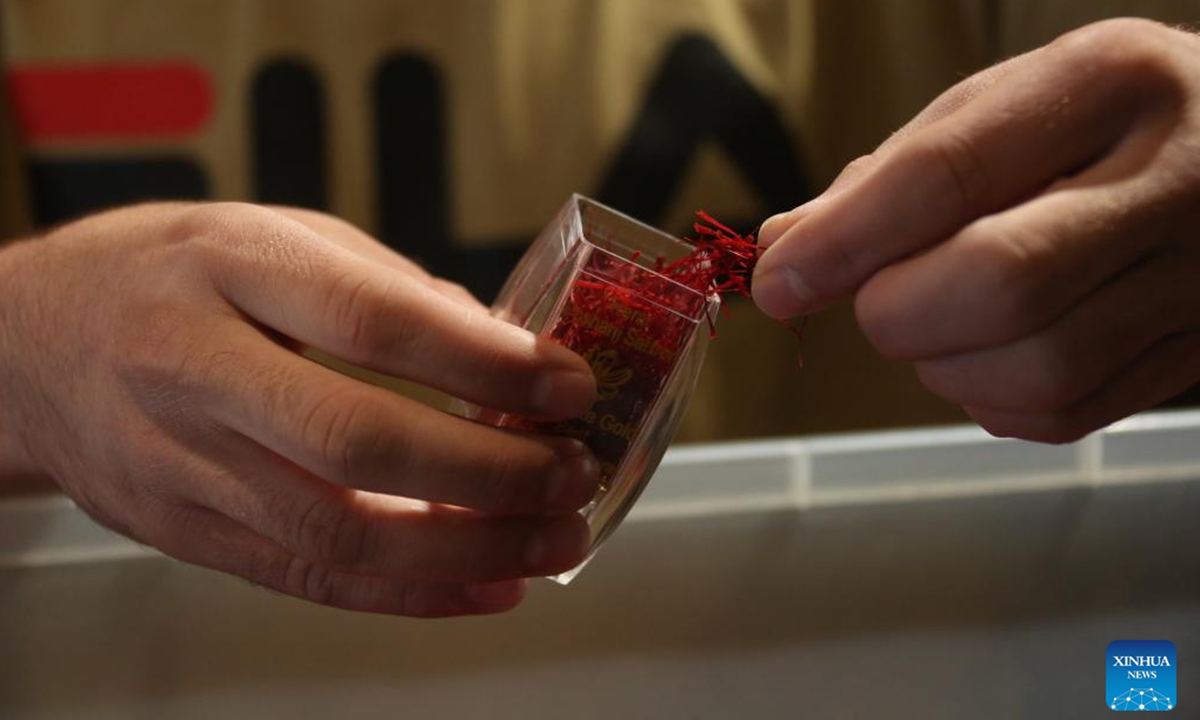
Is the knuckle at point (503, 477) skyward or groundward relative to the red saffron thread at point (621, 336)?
groundward

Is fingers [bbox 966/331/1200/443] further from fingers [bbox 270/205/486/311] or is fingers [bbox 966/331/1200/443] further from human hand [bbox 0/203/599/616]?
fingers [bbox 270/205/486/311]

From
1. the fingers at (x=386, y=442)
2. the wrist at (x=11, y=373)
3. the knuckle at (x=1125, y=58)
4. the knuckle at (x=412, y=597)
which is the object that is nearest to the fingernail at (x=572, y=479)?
the fingers at (x=386, y=442)

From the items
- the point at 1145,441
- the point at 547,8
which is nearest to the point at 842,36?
the point at 547,8

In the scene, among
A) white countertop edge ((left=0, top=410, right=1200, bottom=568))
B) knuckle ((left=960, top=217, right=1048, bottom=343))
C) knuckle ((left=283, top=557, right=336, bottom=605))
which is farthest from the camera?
white countertop edge ((left=0, top=410, right=1200, bottom=568))

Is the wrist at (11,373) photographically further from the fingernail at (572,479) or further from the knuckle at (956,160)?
the knuckle at (956,160)

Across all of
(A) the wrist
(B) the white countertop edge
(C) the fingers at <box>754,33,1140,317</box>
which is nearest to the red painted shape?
(A) the wrist

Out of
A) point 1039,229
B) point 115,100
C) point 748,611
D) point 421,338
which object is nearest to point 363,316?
point 421,338
